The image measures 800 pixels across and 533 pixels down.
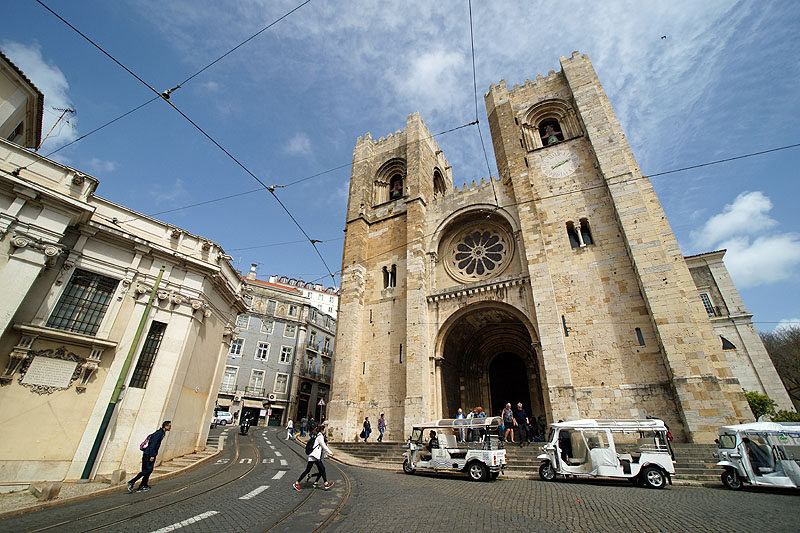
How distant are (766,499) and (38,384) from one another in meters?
14.4

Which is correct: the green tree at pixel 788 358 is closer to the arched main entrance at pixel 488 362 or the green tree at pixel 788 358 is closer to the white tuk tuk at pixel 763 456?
the arched main entrance at pixel 488 362

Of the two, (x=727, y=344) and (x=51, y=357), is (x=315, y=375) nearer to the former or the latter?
(x=51, y=357)

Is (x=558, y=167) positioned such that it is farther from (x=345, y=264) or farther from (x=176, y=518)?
(x=176, y=518)

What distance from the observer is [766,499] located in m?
5.80

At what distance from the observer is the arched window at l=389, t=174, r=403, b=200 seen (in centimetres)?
2204

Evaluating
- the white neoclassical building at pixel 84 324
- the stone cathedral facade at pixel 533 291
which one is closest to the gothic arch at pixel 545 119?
the stone cathedral facade at pixel 533 291

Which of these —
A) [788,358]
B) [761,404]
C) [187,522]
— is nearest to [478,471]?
[187,522]

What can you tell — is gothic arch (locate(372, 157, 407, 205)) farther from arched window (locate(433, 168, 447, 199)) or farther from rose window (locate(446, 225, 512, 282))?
rose window (locate(446, 225, 512, 282))

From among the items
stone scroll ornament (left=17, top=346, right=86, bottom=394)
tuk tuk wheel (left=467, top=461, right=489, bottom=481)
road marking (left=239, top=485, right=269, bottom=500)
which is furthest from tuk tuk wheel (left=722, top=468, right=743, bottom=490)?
stone scroll ornament (left=17, top=346, right=86, bottom=394)

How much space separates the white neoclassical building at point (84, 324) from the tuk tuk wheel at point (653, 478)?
11.5m

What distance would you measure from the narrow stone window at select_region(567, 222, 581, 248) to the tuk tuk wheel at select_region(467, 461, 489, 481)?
1020 centimetres

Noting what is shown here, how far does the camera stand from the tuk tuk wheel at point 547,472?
801cm

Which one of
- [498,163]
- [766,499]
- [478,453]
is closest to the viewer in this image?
[766,499]

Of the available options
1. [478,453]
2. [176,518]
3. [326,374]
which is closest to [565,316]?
[478,453]
